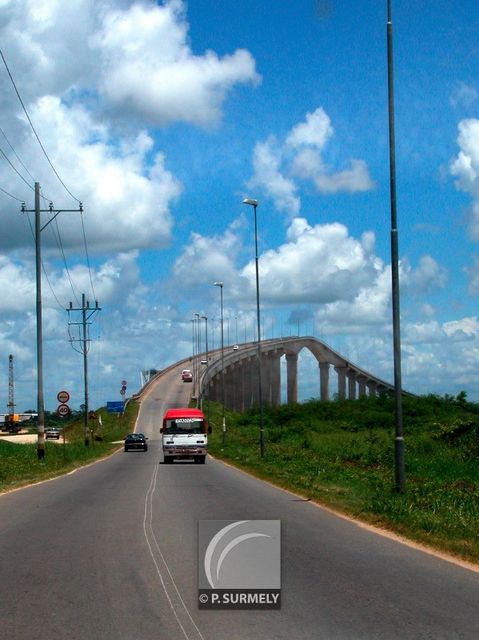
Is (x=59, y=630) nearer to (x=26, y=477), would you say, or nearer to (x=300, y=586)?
(x=300, y=586)

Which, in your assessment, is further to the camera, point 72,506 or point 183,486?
point 183,486

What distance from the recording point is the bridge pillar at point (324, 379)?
133625mm

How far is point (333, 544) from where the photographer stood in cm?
1441

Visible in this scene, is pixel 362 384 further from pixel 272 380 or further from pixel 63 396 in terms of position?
pixel 63 396

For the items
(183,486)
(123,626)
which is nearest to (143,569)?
(123,626)

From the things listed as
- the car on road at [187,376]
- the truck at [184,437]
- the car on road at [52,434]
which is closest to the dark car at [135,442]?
the truck at [184,437]

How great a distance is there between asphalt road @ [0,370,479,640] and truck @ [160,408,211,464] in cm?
2577

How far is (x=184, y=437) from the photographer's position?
46.3m

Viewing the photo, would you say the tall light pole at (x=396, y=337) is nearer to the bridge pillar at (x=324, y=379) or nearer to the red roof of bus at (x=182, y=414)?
the red roof of bus at (x=182, y=414)

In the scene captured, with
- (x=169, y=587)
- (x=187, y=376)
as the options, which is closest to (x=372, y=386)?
(x=187, y=376)

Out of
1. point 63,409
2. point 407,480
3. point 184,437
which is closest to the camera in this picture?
point 407,480

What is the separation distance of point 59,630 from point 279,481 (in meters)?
21.8

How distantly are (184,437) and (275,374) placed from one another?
85.8 metres

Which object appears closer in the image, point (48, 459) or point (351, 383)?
point (48, 459)
